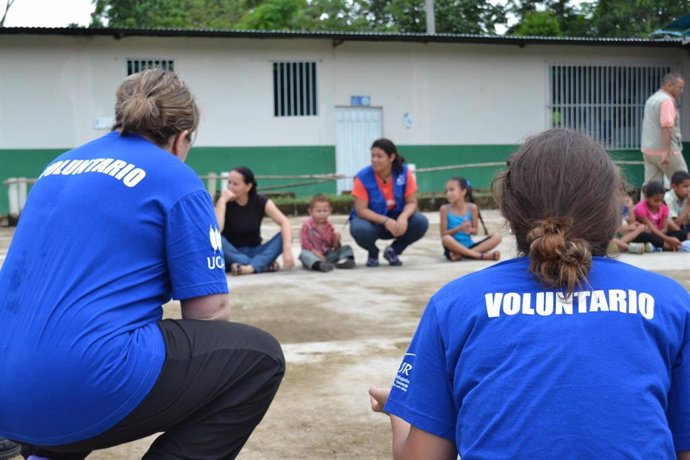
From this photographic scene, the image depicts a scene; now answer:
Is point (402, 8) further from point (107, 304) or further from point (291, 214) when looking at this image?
point (107, 304)

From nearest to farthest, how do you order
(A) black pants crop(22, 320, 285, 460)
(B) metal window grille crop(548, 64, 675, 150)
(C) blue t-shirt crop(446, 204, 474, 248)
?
(A) black pants crop(22, 320, 285, 460) < (C) blue t-shirt crop(446, 204, 474, 248) < (B) metal window grille crop(548, 64, 675, 150)

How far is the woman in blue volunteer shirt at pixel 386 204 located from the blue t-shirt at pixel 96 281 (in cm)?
576

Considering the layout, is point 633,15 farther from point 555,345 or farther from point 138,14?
point 555,345

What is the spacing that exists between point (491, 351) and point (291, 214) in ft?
45.8

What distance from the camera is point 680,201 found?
9.48 m

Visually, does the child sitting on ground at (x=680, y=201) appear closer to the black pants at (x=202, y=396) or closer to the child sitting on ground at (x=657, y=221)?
the child sitting on ground at (x=657, y=221)

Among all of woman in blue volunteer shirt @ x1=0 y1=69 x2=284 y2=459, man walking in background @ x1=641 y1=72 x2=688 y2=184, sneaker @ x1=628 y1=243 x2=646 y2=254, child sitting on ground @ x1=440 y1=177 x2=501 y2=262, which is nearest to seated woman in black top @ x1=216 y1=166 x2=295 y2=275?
child sitting on ground @ x1=440 y1=177 x2=501 y2=262

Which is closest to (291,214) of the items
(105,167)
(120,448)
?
(120,448)

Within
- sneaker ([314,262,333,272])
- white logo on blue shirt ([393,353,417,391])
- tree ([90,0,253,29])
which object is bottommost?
sneaker ([314,262,333,272])

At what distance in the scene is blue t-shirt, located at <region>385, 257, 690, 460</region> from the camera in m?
1.54

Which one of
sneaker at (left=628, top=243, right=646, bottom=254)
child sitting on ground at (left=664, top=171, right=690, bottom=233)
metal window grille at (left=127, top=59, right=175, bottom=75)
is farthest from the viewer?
metal window grille at (left=127, top=59, right=175, bottom=75)

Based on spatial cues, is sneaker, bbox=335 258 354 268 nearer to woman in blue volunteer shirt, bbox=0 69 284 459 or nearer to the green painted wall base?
woman in blue volunteer shirt, bbox=0 69 284 459

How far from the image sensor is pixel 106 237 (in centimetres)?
223

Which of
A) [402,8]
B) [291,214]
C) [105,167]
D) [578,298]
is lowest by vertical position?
[291,214]
